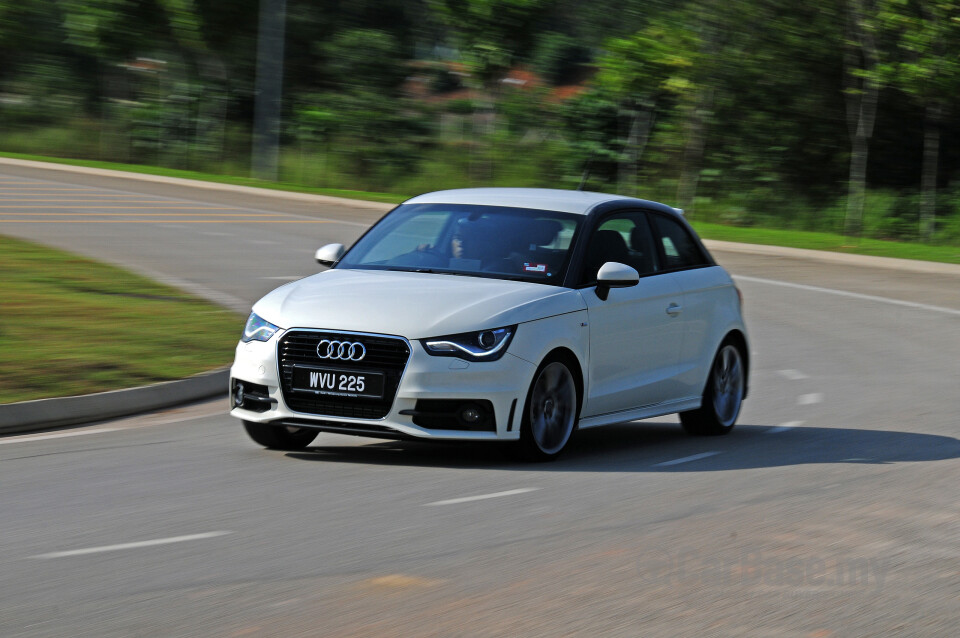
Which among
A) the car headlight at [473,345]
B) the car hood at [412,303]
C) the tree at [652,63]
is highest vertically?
the tree at [652,63]

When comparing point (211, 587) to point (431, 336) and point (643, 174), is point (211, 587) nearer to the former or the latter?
point (431, 336)

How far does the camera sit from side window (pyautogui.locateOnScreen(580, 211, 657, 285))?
9.30 m

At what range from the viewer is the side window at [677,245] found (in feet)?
33.7

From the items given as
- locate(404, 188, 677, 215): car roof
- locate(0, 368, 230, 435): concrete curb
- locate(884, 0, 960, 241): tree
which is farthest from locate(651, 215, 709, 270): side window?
locate(884, 0, 960, 241): tree

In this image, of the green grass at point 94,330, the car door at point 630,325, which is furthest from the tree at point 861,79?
the car door at point 630,325

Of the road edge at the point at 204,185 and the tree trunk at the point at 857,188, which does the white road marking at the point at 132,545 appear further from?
the tree trunk at the point at 857,188

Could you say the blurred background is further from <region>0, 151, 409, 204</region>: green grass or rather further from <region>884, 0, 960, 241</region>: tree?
<region>0, 151, 409, 204</region>: green grass

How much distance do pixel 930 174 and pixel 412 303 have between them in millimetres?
34267

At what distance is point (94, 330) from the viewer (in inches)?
516

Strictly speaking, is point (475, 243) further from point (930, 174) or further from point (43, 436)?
point (930, 174)

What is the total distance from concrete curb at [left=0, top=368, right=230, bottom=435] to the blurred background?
27211mm

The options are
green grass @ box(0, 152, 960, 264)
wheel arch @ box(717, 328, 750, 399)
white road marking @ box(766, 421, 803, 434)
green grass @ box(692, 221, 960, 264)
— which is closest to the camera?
wheel arch @ box(717, 328, 750, 399)

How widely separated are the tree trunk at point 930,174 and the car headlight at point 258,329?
110 ft

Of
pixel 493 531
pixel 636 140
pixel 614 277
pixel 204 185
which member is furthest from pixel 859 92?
pixel 493 531
